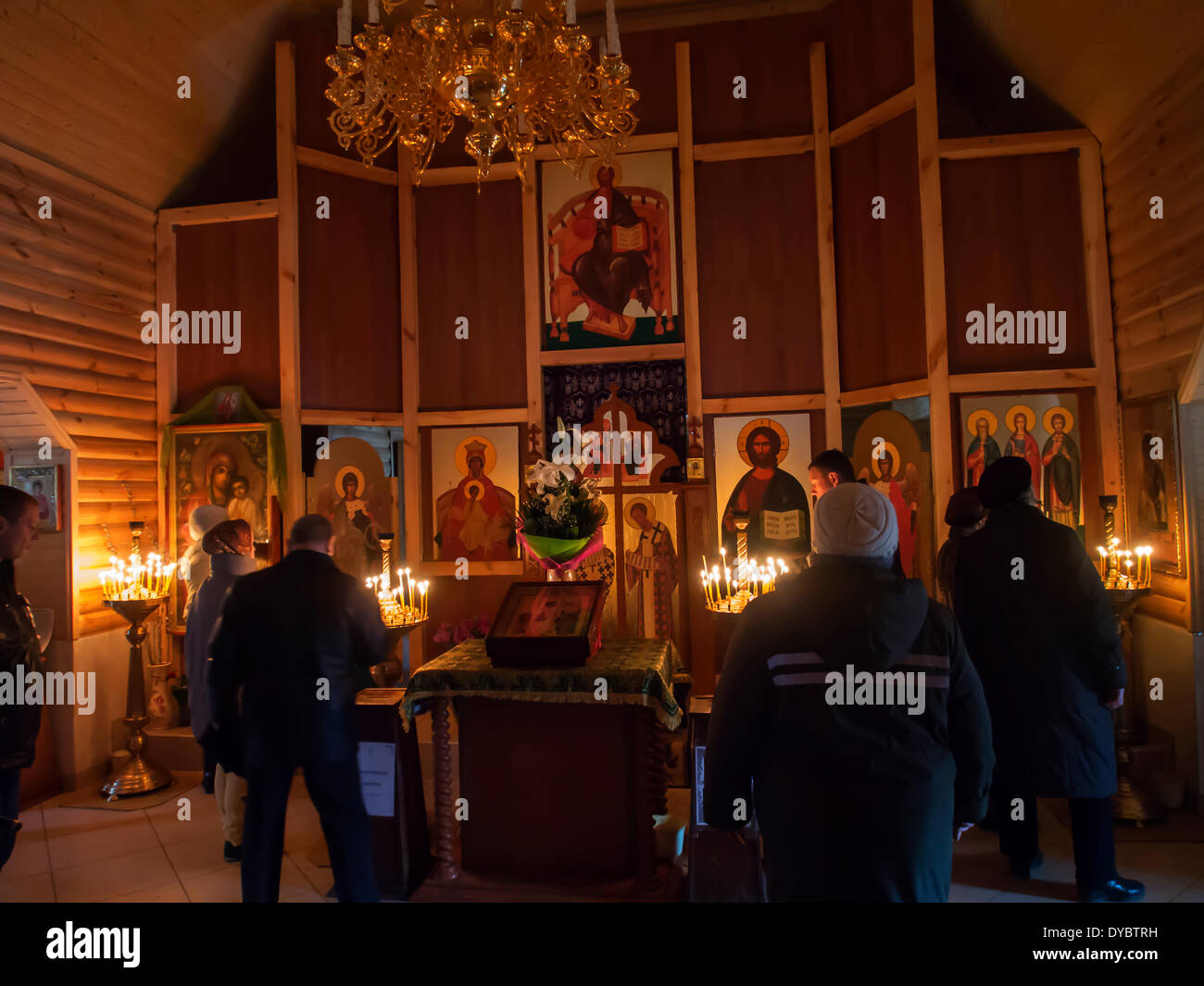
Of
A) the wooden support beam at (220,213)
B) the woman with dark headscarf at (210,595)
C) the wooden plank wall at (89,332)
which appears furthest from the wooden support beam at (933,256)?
the wooden plank wall at (89,332)

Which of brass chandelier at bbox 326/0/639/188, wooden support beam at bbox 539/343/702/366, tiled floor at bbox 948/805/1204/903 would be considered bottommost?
tiled floor at bbox 948/805/1204/903

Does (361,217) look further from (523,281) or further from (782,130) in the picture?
(782,130)

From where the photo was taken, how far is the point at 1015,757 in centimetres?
319

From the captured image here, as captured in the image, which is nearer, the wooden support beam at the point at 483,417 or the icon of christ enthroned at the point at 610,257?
the icon of christ enthroned at the point at 610,257

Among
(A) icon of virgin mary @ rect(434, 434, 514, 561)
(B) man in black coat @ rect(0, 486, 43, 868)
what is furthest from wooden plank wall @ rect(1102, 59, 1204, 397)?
(B) man in black coat @ rect(0, 486, 43, 868)

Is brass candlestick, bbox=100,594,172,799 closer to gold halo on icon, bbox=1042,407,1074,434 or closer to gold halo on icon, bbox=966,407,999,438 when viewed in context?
gold halo on icon, bbox=966,407,999,438

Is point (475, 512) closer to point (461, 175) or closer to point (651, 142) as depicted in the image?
point (461, 175)

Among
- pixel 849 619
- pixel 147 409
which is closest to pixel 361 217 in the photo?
pixel 147 409

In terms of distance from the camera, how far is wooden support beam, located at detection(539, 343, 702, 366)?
19.9 ft

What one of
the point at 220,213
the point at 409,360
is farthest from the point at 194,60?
the point at 409,360

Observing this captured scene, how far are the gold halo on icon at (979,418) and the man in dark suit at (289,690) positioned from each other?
4299mm

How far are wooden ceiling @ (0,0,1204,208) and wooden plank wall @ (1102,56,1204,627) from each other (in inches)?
7.8

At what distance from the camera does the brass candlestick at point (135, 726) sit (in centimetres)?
473

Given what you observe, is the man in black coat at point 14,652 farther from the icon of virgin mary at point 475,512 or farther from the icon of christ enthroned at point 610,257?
the icon of christ enthroned at point 610,257
